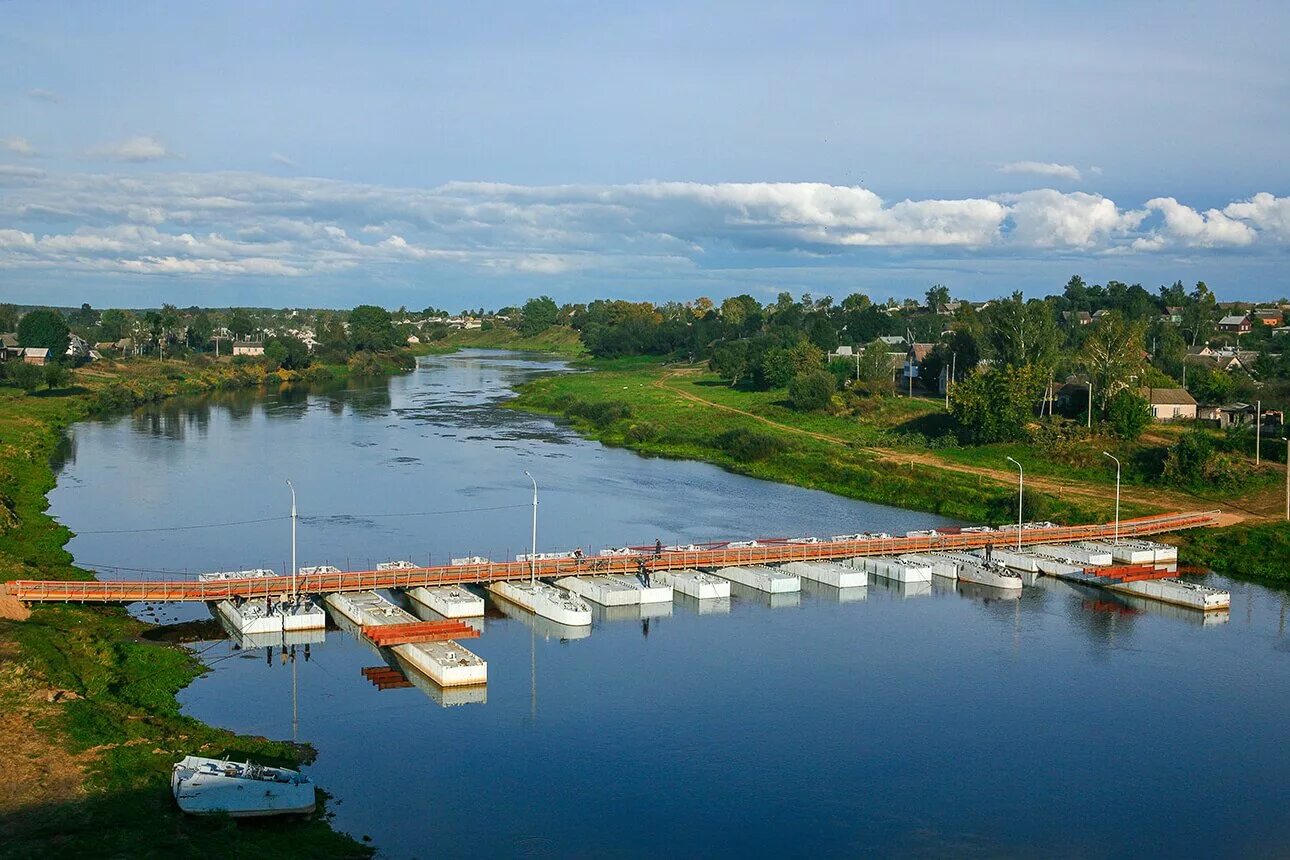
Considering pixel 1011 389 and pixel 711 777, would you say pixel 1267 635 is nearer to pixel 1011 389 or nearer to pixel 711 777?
pixel 711 777

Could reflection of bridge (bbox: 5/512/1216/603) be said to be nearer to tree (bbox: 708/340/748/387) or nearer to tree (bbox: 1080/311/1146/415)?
tree (bbox: 1080/311/1146/415)

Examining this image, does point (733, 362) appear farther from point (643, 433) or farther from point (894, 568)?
point (894, 568)

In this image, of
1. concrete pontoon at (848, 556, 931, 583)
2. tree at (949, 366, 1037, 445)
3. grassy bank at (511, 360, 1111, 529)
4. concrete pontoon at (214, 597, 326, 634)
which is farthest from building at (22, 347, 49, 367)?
concrete pontoon at (848, 556, 931, 583)

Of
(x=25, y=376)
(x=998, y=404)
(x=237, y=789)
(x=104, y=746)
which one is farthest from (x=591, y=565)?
(x=25, y=376)

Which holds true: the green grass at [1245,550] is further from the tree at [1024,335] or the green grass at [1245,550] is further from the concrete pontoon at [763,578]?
the tree at [1024,335]

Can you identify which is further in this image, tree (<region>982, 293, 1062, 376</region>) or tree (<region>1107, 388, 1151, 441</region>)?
tree (<region>982, 293, 1062, 376</region>)

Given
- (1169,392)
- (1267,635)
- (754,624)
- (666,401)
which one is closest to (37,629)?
(754,624)
